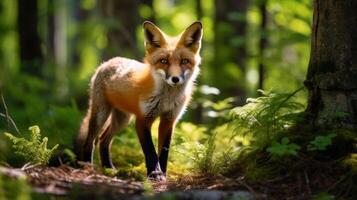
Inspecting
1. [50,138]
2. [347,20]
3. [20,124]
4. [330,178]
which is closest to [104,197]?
[330,178]

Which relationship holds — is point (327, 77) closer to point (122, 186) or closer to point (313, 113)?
point (313, 113)

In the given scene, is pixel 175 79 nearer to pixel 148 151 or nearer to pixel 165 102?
pixel 165 102

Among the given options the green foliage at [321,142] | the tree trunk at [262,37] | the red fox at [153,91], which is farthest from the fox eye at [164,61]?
the tree trunk at [262,37]

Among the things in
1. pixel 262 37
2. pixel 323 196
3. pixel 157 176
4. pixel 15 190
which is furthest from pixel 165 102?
pixel 262 37

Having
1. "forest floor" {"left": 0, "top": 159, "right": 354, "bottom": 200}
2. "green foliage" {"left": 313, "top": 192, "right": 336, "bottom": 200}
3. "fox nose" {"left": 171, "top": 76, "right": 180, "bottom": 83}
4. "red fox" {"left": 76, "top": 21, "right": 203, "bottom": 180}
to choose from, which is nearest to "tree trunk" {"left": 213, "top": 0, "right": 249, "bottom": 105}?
"red fox" {"left": 76, "top": 21, "right": 203, "bottom": 180}

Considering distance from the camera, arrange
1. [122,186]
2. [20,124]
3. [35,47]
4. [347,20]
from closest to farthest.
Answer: [122,186]
[347,20]
[20,124]
[35,47]

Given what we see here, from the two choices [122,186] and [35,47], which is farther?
[35,47]

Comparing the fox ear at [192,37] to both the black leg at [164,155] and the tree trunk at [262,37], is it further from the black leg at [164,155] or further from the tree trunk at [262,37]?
the tree trunk at [262,37]

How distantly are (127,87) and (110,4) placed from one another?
934 centimetres

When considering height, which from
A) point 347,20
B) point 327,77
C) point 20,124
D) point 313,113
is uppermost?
point 347,20

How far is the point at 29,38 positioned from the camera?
53.1ft

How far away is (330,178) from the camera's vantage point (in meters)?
5.25

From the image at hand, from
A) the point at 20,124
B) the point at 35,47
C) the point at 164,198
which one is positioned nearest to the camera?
the point at 164,198

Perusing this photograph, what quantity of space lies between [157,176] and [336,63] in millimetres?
2453
